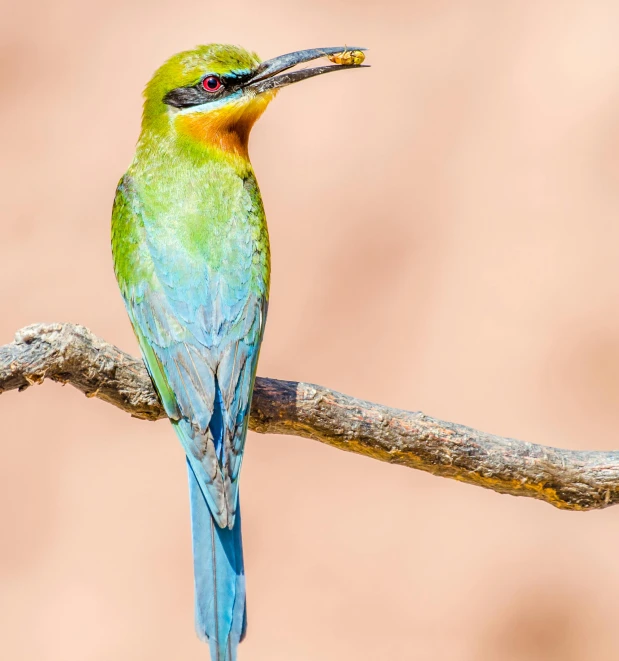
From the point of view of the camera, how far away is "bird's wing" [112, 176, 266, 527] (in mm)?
2463

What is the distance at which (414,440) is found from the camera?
259 cm

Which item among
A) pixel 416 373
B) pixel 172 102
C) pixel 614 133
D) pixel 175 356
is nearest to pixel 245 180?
pixel 172 102

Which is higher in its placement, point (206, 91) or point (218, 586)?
point (206, 91)

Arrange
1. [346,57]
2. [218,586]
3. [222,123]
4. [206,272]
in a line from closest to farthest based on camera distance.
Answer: [218,586] < [206,272] < [222,123] < [346,57]

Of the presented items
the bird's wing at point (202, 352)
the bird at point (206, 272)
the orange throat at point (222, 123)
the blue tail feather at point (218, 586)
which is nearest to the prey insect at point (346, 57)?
the bird at point (206, 272)

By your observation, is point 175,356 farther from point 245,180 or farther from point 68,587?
point 68,587

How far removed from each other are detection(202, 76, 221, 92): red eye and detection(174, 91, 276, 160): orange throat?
0.24 feet

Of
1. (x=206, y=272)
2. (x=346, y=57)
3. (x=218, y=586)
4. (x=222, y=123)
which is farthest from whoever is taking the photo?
(x=346, y=57)

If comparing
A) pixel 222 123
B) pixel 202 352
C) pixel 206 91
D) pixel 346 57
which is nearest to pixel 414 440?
pixel 202 352

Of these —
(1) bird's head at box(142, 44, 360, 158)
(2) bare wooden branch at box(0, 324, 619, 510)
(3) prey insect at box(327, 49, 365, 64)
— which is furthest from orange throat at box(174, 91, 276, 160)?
(2) bare wooden branch at box(0, 324, 619, 510)

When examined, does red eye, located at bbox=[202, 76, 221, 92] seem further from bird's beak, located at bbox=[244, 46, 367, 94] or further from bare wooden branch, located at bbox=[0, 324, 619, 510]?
bare wooden branch, located at bbox=[0, 324, 619, 510]

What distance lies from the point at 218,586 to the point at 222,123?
1.38 metres

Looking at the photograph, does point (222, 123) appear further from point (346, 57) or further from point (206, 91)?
point (346, 57)

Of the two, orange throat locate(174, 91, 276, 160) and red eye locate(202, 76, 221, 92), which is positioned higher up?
red eye locate(202, 76, 221, 92)
